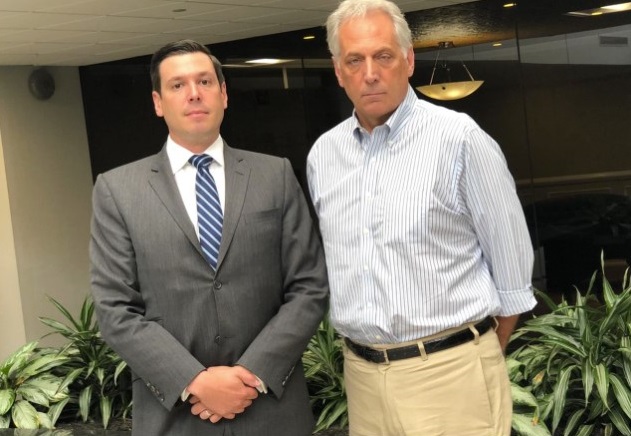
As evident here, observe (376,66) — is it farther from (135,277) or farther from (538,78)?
(538,78)

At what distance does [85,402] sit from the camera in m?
4.89

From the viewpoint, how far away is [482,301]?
229 cm

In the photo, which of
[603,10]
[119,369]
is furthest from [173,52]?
[603,10]

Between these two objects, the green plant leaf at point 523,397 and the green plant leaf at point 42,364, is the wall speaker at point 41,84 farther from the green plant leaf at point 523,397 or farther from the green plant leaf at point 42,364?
the green plant leaf at point 523,397

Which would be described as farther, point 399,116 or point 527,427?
point 527,427

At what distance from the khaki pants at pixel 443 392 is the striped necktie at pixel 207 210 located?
0.51 meters

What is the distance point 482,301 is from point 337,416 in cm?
216

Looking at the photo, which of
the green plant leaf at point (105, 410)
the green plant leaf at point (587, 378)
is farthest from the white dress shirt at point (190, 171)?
the green plant leaf at point (105, 410)

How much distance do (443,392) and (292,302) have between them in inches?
18.9

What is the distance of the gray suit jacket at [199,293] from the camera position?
2.46m

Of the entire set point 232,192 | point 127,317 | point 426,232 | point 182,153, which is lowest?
point 127,317

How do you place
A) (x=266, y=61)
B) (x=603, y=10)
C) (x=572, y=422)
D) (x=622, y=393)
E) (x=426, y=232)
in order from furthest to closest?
1. (x=266, y=61)
2. (x=603, y=10)
3. (x=572, y=422)
4. (x=622, y=393)
5. (x=426, y=232)

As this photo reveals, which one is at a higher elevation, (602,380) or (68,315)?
(68,315)

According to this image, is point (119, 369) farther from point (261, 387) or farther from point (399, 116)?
point (399, 116)
